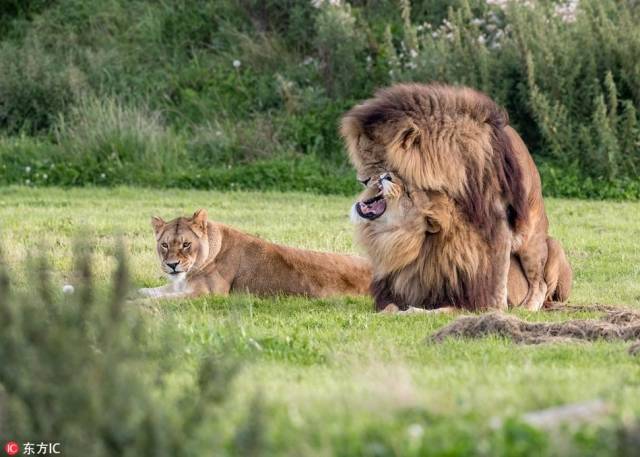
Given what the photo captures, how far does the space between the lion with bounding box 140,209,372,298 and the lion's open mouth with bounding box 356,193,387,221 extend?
4.48ft

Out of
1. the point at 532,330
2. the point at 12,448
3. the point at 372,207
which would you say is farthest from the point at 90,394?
the point at 372,207

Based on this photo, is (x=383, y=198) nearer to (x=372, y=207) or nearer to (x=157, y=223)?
(x=372, y=207)

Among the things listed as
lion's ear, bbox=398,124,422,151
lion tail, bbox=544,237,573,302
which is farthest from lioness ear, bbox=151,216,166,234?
lion tail, bbox=544,237,573,302

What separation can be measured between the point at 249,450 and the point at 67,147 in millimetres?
14737

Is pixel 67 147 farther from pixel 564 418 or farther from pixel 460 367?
pixel 564 418

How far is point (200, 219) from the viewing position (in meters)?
10.5

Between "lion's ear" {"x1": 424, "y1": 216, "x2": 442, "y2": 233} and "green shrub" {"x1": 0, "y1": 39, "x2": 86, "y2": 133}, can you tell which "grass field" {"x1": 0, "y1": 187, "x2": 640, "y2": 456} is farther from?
"green shrub" {"x1": 0, "y1": 39, "x2": 86, "y2": 133}

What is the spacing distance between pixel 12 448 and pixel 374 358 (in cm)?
255

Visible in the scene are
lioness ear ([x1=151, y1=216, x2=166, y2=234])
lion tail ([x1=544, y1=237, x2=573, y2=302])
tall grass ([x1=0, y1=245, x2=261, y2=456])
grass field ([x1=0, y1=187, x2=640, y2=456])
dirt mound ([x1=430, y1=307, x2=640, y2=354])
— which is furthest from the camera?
lioness ear ([x1=151, y1=216, x2=166, y2=234])

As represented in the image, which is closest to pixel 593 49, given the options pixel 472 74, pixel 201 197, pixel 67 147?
pixel 472 74

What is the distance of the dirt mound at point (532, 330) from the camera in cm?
798

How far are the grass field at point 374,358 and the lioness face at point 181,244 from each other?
17.9 inches

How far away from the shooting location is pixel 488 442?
4457mm

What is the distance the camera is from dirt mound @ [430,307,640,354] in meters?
7.98
